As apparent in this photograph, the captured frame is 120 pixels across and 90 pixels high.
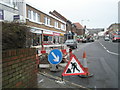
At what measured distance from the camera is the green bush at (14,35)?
2.74 meters

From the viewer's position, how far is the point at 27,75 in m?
3.28

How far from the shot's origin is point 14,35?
2.90 meters

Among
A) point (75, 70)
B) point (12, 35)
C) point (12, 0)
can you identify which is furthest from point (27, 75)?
point (12, 0)

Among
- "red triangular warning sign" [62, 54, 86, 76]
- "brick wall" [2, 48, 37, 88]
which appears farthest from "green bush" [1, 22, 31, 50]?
"red triangular warning sign" [62, 54, 86, 76]

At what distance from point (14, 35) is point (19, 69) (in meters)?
0.76

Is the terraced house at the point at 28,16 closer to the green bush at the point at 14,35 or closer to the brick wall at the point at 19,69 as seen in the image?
the green bush at the point at 14,35

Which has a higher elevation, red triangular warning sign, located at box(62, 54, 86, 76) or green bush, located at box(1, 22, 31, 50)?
green bush, located at box(1, 22, 31, 50)

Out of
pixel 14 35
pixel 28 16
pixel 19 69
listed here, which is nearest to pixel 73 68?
pixel 19 69

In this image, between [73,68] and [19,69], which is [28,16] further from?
[19,69]

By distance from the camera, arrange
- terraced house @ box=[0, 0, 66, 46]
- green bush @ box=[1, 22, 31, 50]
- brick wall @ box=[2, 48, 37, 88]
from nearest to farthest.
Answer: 1. brick wall @ box=[2, 48, 37, 88]
2. green bush @ box=[1, 22, 31, 50]
3. terraced house @ box=[0, 0, 66, 46]

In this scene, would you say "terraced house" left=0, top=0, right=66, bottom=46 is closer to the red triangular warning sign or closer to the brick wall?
the brick wall

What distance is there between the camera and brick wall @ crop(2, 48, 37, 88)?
2598mm

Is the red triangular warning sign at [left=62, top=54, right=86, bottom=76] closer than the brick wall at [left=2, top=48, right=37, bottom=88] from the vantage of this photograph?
No

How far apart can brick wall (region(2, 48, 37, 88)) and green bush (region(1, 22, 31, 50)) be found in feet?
0.55
